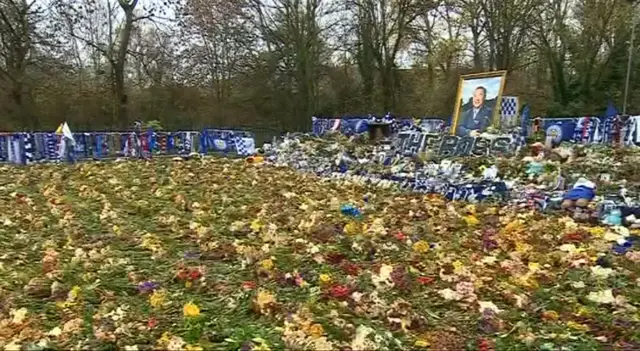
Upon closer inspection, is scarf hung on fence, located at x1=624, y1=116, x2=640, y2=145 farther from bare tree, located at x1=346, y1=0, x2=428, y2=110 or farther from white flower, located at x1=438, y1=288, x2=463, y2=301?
bare tree, located at x1=346, y1=0, x2=428, y2=110

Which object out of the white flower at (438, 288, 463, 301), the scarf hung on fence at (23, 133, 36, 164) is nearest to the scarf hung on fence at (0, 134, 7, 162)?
the scarf hung on fence at (23, 133, 36, 164)

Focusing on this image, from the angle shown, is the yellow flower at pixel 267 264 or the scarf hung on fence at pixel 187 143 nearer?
the yellow flower at pixel 267 264

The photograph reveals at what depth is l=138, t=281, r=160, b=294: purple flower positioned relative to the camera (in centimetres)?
366

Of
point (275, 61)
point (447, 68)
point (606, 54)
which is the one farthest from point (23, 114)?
point (606, 54)

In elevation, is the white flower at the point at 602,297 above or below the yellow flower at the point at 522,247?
below

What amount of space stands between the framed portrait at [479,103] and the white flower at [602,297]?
9.53m

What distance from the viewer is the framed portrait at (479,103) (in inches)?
529

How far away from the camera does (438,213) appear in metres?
6.88

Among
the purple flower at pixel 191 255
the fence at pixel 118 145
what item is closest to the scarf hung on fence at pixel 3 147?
the fence at pixel 118 145

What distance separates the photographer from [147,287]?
3699 mm

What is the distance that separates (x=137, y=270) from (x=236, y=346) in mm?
1639

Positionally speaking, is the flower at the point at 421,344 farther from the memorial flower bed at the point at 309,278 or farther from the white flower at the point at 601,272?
the white flower at the point at 601,272

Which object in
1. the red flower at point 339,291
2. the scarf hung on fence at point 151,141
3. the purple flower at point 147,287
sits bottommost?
the red flower at point 339,291

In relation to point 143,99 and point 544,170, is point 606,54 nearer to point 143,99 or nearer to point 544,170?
point 544,170
